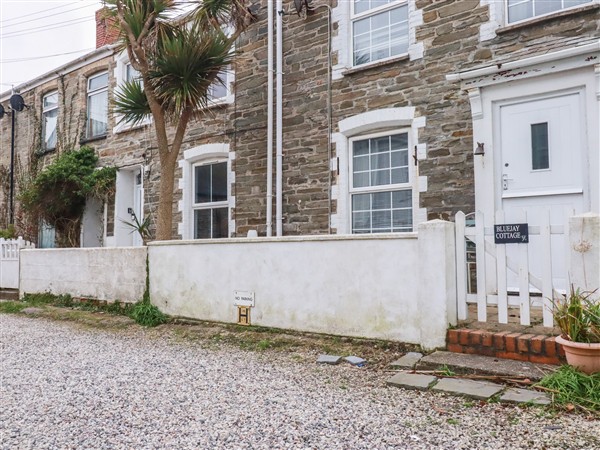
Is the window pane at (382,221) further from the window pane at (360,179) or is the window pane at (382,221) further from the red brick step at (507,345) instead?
the red brick step at (507,345)

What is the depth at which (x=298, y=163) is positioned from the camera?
8.33m

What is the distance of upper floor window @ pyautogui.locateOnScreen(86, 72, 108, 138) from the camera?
12.4 metres

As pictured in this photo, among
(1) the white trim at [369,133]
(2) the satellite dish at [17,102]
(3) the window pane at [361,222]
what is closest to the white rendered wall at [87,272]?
(1) the white trim at [369,133]

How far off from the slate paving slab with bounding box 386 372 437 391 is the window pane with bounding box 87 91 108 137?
1063 cm

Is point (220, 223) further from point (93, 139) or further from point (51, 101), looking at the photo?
point (51, 101)

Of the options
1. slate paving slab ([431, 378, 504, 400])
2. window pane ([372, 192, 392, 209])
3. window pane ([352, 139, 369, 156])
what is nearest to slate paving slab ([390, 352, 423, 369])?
slate paving slab ([431, 378, 504, 400])

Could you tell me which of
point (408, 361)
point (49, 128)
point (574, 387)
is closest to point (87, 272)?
point (408, 361)

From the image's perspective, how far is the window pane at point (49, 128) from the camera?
45.3 ft

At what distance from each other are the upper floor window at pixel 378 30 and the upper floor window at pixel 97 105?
711 centimetres

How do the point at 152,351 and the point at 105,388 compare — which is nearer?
the point at 105,388

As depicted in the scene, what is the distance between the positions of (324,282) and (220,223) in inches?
185

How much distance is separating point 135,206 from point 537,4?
9.10m

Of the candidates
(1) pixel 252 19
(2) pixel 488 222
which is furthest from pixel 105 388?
(1) pixel 252 19

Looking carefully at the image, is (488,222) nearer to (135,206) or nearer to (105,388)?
(105,388)
